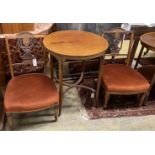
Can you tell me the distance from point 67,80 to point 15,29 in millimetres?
899

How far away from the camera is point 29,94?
1782 mm

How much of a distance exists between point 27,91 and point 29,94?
5cm

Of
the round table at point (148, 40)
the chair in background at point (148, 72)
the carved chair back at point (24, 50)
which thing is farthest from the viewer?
the chair in background at point (148, 72)

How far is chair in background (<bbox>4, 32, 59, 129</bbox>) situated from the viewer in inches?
66.9

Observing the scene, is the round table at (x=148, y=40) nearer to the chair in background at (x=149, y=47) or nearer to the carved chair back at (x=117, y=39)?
the chair in background at (x=149, y=47)

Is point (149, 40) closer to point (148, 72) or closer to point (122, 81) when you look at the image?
point (148, 72)

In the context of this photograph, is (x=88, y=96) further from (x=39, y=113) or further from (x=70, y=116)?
(x=39, y=113)

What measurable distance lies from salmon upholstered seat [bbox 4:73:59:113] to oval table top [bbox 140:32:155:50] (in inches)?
43.8

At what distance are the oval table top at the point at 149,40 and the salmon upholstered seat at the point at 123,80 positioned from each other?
333 millimetres

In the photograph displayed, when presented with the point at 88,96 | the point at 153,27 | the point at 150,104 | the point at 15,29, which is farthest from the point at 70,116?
the point at 153,27

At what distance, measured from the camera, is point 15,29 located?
2252 mm

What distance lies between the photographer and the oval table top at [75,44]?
5.58 ft

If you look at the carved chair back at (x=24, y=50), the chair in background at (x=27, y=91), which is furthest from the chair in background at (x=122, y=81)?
the carved chair back at (x=24, y=50)

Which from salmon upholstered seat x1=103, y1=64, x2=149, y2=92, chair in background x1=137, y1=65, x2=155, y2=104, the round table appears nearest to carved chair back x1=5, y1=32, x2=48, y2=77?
salmon upholstered seat x1=103, y1=64, x2=149, y2=92
